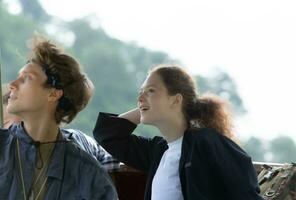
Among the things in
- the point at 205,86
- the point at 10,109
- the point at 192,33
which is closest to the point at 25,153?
the point at 10,109

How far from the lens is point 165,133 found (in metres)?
2.16

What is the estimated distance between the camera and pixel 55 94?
2.01 m

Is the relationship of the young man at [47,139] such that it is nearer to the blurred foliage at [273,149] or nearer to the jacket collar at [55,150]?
the jacket collar at [55,150]

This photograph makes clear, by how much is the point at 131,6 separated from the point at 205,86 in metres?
0.58

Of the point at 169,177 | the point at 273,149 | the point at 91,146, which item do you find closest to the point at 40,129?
the point at 91,146

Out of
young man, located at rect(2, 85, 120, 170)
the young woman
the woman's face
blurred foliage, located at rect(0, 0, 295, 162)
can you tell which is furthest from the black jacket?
blurred foliage, located at rect(0, 0, 295, 162)

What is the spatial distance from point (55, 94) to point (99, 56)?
2.61 feet

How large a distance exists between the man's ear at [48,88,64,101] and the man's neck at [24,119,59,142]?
0.08 m

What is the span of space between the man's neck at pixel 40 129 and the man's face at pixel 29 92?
38 millimetres

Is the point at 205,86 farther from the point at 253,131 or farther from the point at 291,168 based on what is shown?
the point at 291,168

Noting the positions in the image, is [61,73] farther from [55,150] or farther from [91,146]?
[91,146]

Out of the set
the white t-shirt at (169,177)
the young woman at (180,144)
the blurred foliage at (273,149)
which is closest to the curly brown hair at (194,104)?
the young woman at (180,144)

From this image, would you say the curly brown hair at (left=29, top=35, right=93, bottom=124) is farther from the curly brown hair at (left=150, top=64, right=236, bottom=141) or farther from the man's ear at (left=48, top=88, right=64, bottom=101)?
the curly brown hair at (left=150, top=64, right=236, bottom=141)

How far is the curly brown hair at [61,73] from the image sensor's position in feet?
6.61
